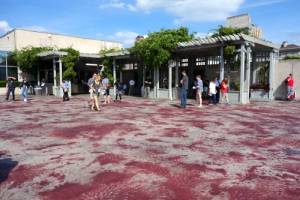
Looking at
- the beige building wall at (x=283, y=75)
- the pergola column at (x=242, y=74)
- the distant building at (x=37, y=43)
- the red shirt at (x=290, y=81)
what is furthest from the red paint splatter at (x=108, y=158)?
the distant building at (x=37, y=43)

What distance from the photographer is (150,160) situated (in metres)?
5.80

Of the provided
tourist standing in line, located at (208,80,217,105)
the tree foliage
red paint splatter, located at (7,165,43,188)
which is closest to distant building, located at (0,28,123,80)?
the tree foliage

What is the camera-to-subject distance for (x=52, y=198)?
13.5 ft

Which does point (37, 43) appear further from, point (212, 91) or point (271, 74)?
point (271, 74)

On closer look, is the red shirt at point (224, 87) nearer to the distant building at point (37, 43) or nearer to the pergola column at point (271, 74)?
the pergola column at point (271, 74)

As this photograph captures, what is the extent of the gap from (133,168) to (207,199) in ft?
5.45

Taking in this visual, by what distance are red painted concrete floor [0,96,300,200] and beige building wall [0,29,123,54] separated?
74.9 feet

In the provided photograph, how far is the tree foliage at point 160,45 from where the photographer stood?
1944cm

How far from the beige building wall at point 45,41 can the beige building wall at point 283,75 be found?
18618 millimetres

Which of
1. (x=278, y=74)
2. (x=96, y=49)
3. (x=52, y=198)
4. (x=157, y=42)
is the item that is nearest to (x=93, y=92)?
(x=157, y=42)

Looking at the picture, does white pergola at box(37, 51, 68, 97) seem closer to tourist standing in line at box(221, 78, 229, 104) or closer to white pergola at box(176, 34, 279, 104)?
white pergola at box(176, 34, 279, 104)

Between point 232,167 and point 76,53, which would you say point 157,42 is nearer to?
point 76,53

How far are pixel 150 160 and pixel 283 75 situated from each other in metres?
16.2

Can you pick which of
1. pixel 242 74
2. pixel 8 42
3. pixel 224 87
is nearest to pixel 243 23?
pixel 242 74
